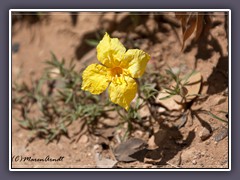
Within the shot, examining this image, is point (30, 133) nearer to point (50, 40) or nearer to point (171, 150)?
point (50, 40)

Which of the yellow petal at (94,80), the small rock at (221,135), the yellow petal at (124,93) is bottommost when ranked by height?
the small rock at (221,135)

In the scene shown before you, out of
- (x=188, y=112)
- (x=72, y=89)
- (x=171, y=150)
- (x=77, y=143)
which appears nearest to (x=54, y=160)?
(x=77, y=143)

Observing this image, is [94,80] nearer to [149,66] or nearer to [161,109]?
[161,109]

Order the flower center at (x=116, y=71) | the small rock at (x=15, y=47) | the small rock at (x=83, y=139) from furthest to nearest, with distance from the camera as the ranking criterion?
the small rock at (x=15, y=47)
the small rock at (x=83, y=139)
the flower center at (x=116, y=71)

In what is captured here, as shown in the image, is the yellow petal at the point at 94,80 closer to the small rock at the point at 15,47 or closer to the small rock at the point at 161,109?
the small rock at the point at 161,109

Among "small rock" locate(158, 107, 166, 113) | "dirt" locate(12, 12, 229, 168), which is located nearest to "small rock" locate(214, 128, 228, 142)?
"dirt" locate(12, 12, 229, 168)

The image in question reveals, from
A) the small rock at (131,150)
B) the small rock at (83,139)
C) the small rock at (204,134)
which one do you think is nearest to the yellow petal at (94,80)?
the small rock at (131,150)

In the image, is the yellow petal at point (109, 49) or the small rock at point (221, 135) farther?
the small rock at point (221, 135)
